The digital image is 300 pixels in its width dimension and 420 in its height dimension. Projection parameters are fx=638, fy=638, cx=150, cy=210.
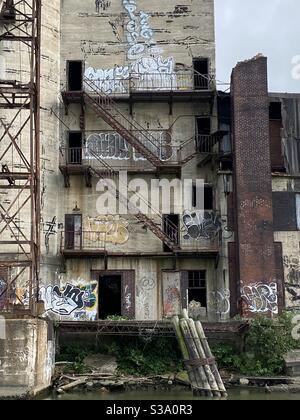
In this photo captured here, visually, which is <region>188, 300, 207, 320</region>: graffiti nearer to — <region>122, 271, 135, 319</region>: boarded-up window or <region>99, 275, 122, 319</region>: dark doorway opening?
<region>122, 271, 135, 319</region>: boarded-up window

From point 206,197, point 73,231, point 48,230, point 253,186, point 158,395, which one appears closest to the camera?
point 158,395

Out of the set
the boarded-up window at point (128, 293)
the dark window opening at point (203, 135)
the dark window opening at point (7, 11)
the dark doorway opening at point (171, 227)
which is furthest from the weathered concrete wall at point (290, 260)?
the dark window opening at point (7, 11)

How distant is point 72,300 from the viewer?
30.1 m

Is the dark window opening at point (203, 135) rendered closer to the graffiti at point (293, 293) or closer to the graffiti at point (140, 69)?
the graffiti at point (140, 69)

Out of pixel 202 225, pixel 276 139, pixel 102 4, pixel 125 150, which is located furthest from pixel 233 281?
pixel 102 4

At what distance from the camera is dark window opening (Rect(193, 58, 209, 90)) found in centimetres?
3225

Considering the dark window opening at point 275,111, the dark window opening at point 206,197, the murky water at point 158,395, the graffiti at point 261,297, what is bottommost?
the murky water at point 158,395

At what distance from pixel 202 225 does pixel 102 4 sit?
41.8 feet

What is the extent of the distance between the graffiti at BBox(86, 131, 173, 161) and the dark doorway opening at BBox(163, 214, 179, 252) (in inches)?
115

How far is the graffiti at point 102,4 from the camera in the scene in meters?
33.2

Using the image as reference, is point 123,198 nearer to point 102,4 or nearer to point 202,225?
point 202,225

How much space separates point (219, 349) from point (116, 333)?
15.1 feet

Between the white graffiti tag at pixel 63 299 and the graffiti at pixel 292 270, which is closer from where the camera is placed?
the graffiti at pixel 292 270

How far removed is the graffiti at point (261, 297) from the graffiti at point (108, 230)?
6452 millimetres
